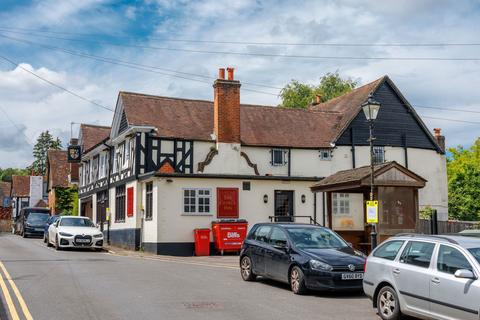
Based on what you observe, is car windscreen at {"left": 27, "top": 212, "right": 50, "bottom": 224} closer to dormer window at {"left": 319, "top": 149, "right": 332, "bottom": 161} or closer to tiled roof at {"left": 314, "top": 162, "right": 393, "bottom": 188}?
dormer window at {"left": 319, "top": 149, "right": 332, "bottom": 161}

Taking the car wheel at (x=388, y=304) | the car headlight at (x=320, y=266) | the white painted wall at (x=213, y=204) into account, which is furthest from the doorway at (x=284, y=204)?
the car wheel at (x=388, y=304)

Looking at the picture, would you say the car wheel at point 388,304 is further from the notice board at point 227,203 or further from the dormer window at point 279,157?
the dormer window at point 279,157

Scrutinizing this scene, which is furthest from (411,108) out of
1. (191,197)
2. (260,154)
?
(191,197)

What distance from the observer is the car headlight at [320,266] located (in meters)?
12.1

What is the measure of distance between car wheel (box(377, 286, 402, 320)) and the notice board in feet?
52.6

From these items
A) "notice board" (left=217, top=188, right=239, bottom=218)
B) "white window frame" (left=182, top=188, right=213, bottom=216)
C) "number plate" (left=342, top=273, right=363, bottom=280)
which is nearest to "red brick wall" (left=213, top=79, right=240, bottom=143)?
"notice board" (left=217, top=188, right=239, bottom=218)

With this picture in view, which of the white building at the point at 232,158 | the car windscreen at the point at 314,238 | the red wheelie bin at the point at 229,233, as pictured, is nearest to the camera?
the car windscreen at the point at 314,238

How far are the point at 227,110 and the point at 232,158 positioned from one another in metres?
2.41

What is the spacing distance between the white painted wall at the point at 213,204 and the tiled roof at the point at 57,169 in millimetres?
31732

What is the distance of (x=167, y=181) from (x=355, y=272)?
13.7 m

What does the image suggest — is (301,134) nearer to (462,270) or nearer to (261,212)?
(261,212)

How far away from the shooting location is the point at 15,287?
1252cm

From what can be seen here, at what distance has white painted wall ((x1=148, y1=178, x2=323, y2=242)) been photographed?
965 inches

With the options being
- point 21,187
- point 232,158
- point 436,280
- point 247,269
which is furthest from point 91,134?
point 21,187
